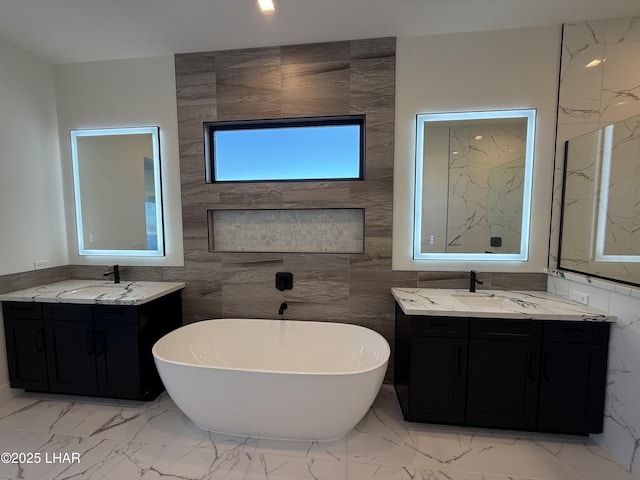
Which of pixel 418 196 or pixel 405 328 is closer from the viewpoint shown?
pixel 405 328

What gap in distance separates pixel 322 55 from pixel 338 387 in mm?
2519

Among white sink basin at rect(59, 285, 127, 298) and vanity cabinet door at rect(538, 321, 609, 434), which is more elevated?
white sink basin at rect(59, 285, 127, 298)

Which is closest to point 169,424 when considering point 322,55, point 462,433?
point 462,433

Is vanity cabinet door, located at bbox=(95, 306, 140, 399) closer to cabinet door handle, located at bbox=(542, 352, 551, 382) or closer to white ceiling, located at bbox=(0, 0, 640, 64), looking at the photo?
white ceiling, located at bbox=(0, 0, 640, 64)

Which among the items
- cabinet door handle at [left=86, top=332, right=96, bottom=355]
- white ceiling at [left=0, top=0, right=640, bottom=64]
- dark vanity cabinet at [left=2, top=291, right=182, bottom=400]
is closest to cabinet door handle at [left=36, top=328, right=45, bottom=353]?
dark vanity cabinet at [left=2, top=291, right=182, bottom=400]

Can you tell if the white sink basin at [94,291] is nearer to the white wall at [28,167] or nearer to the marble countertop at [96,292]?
the marble countertop at [96,292]

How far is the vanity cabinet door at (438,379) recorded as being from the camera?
1.84 metres

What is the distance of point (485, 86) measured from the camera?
222 cm

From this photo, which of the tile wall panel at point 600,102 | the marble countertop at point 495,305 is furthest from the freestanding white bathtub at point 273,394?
the tile wall panel at point 600,102

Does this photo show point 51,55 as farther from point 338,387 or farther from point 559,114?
point 559,114

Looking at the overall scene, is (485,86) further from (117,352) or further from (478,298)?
(117,352)

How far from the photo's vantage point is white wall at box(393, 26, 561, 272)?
217cm

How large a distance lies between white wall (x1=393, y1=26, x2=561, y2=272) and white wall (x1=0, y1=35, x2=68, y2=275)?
3.19 m

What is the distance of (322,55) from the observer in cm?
233
